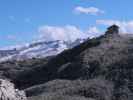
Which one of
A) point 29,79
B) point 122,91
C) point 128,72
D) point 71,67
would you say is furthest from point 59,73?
point 122,91

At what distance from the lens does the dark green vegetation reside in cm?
3222

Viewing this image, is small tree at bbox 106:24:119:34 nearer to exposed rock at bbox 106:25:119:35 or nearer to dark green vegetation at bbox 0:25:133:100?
exposed rock at bbox 106:25:119:35

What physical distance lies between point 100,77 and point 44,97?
807 cm

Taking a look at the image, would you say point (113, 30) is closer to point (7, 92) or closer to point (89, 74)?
point (89, 74)

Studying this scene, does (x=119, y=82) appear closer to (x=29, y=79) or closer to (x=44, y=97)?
(x=44, y=97)

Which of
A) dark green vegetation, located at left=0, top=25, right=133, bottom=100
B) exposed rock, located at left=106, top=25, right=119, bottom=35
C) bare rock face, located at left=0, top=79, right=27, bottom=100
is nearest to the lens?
bare rock face, located at left=0, top=79, right=27, bottom=100

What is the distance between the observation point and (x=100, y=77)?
36406mm

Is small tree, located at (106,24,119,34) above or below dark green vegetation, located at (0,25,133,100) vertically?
above

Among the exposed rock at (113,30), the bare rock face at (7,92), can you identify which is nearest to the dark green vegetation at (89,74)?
the exposed rock at (113,30)

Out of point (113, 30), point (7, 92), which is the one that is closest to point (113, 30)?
point (113, 30)

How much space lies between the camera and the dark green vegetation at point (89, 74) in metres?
32.2

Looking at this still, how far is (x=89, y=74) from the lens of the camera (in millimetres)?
38594

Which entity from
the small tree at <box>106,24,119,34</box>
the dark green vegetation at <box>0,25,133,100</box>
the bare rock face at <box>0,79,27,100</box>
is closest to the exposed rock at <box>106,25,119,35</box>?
the small tree at <box>106,24,119,34</box>

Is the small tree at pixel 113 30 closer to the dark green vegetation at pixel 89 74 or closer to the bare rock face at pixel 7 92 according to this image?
the dark green vegetation at pixel 89 74
